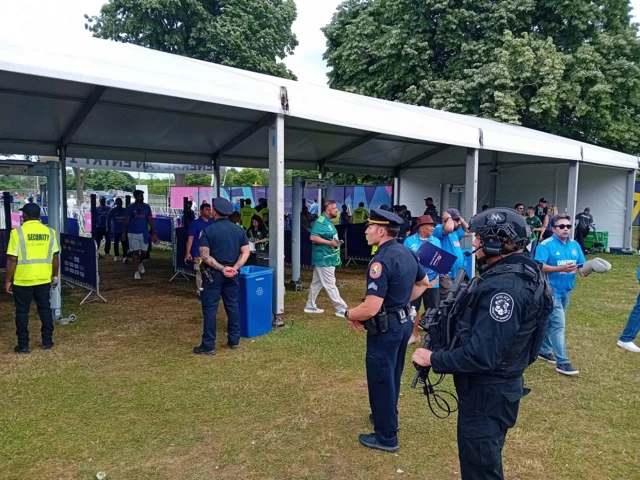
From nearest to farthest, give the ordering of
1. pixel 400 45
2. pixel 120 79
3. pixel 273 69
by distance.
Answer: pixel 120 79 → pixel 400 45 → pixel 273 69

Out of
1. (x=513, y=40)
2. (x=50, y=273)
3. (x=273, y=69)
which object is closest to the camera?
(x=50, y=273)

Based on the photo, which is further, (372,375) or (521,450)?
(521,450)

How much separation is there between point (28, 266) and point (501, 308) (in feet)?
17.6

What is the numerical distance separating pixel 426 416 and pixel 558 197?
14773mm

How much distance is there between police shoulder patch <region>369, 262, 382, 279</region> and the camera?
10.8 ft

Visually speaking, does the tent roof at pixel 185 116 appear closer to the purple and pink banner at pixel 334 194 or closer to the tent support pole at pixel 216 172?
the tent support pole at pixel 216 172

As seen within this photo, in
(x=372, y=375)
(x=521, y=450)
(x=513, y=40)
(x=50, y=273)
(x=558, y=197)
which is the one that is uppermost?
(x=513, y=40)

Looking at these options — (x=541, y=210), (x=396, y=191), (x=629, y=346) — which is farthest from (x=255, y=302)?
(x=396, y=191)

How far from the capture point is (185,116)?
8680 mm

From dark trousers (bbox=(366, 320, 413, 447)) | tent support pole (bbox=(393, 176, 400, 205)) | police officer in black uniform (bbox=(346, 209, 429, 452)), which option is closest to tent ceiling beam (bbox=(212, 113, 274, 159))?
police officer in black uniform (bbox=(346, 209, 429, 452))

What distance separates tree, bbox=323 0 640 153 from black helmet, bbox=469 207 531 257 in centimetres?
1742

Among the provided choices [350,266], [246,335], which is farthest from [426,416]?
[350,266]

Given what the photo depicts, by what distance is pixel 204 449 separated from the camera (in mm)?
3691

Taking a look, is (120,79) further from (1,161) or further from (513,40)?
(513,40)
